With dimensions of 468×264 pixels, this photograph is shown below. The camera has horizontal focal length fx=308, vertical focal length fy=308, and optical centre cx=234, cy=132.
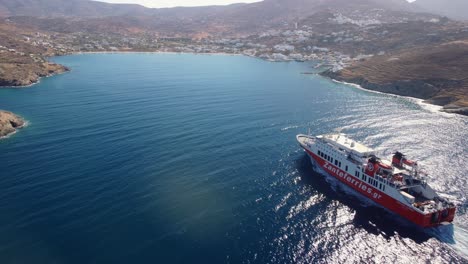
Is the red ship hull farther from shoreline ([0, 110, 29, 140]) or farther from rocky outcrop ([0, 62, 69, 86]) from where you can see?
rocky outcrop ([0, 62, 69, 86])

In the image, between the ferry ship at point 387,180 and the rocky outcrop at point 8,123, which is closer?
the ferry ship at point 387,180

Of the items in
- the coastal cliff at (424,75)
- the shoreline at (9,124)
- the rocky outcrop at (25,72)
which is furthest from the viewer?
the rocky outcrop at (25,72)

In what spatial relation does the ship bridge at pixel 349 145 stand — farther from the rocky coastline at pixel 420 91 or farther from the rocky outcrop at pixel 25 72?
the rocky outcrop at pixel 25 72

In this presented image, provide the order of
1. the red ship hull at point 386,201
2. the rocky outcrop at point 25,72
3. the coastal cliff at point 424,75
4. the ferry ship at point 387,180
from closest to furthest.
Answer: the red ship hull at point 386,201
the ferry ship at point 387,180
the coastal cliff at point 424,75
the rocky outcrop at point 25,72

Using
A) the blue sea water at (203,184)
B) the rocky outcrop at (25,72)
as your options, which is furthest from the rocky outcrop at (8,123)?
the rocky outcrop at (25,72)

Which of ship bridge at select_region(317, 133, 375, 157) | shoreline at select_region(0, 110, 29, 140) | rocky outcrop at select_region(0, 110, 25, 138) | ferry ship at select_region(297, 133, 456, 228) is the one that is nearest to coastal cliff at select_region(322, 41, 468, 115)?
ship bridge at select_region(317, 133, 375, 157)

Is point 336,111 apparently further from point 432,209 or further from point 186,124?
point 432,209

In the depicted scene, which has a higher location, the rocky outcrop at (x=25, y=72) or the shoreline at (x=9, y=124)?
the rocky outcrop at (x=25, y=72)

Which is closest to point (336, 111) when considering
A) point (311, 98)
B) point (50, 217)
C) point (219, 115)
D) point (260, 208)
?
point (311, 98)
